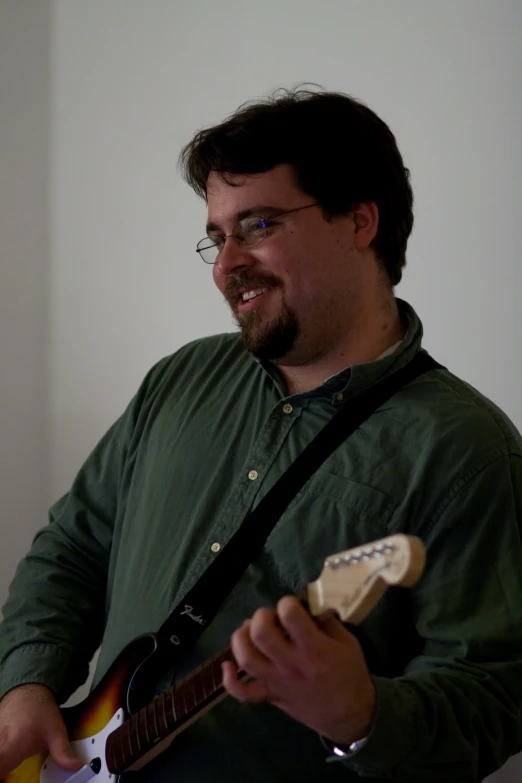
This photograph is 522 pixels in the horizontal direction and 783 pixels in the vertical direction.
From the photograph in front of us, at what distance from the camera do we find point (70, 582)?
1.24 metres

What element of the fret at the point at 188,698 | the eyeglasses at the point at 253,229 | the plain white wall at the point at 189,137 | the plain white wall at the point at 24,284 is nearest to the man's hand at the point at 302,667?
the fret at the point at 188,698

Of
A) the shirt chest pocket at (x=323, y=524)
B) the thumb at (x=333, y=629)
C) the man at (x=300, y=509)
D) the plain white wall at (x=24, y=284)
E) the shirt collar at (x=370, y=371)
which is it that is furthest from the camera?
the plain white wall at (x=24, y=284)

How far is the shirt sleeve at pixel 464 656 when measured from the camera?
2.62 ft

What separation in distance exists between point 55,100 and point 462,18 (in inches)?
41.1

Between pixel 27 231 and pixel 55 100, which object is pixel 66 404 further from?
pixel 55 100

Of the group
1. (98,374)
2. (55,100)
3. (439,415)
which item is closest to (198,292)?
(98,374)

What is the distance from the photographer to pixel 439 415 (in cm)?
103

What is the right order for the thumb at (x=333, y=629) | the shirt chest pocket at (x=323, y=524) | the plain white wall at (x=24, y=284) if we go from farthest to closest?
the plain white wall at (x=24, y=284) < the shirt chest pocket at (x=323, y=524) < the thumb at (x=333, y=629)

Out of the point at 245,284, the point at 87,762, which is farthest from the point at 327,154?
the point at 87,762

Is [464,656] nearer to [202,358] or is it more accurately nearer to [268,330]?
[268,330]

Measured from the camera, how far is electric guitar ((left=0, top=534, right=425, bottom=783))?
2.10 ft

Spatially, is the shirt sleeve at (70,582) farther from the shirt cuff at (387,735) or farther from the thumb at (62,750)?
the shirt cuff at (387,735)

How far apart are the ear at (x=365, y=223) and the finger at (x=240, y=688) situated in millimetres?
668

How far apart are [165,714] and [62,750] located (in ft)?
0.78
